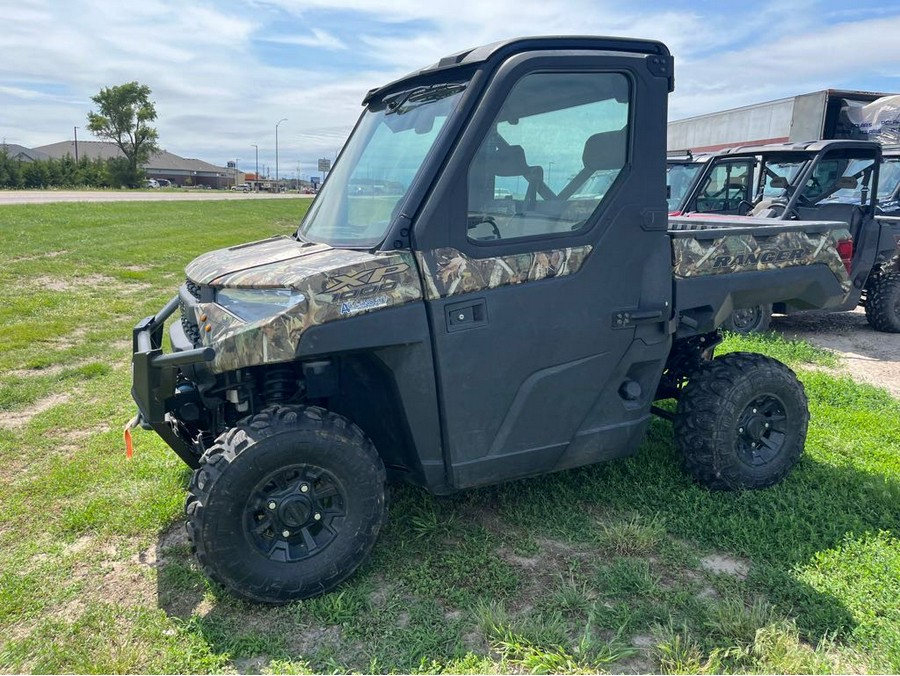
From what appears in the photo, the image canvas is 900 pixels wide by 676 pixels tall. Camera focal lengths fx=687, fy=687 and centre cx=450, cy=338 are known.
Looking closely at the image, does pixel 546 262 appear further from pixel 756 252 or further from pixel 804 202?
pixel 804 202

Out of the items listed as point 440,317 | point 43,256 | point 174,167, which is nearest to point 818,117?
point 440,317

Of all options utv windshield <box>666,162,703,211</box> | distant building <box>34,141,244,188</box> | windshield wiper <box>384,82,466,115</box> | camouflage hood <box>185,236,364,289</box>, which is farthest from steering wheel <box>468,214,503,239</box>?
distant building <box>34,141,244,188</box>

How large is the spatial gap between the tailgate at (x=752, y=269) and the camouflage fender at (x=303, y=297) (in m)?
1.56

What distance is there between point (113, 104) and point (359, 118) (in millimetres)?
61419

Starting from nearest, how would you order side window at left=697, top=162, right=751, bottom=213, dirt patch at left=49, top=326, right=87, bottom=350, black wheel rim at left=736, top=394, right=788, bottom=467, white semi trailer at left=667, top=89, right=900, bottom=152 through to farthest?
black wheel rim at left=736, top=394, right=788, bottom=467
dirt patch at left=49, top=326, right=87, bottom=350
side window at left=697, top=162, right=751, bottom=213
white semi trailer at left=667, top=89, right=900, bottom=152

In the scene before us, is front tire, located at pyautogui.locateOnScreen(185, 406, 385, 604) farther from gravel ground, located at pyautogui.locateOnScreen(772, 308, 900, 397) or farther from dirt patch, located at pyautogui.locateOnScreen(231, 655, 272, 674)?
gravel ground, located at pyautogui.locateOnScreen(772, 308, 900, 397)

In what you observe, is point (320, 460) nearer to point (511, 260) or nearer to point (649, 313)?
point (511, 260)

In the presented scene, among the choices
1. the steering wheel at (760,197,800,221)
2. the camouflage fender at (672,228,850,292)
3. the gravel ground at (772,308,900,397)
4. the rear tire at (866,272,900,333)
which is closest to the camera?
the camouflage fender at (672,228,850,292)

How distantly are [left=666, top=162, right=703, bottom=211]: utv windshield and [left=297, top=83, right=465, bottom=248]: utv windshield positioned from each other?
7500mm

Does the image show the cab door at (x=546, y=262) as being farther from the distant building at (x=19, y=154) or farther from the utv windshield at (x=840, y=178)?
the distant building at (x=19, y=154)

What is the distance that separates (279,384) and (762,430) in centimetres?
278

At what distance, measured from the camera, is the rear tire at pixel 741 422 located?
12.7ft

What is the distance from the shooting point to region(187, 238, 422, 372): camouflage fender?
278 cm

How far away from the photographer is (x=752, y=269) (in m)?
3.87
